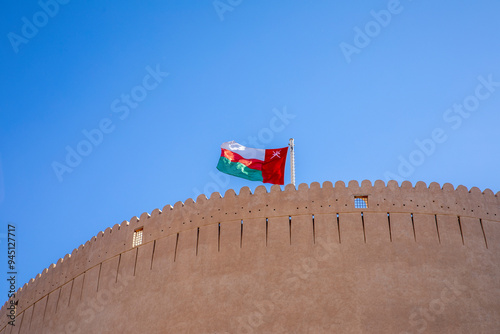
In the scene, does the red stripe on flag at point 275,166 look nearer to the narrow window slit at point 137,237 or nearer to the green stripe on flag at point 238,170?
the green stripe on flag at point 238,170

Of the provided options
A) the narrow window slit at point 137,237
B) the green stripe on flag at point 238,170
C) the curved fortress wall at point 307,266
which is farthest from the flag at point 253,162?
the narrow window slit at point 137,237

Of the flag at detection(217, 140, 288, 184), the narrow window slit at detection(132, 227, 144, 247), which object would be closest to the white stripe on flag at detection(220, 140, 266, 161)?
Result: the flag at detection(217, 140, 288, 184)

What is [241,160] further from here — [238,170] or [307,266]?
[307,266]

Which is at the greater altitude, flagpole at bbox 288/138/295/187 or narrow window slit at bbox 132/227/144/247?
flagpole at bbox 288/138/295/187

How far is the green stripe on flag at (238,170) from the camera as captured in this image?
18328 mm

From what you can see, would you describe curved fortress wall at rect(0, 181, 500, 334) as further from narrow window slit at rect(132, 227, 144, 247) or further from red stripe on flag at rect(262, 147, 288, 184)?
red stripe on flag at rect(262, 147, 288, 184)

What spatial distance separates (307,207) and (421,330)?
12.0ft

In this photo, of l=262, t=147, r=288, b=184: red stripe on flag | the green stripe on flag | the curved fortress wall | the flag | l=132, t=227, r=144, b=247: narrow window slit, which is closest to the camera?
the curved fortress wall

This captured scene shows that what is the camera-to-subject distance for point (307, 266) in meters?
15.4

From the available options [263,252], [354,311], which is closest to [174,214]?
[263,252]

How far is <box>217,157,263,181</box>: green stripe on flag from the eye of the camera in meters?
18.3

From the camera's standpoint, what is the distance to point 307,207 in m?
16.2

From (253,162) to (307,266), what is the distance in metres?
3.92

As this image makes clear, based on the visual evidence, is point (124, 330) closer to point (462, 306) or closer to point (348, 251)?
point (348, 251)
